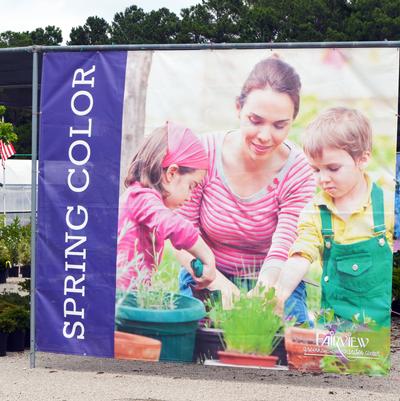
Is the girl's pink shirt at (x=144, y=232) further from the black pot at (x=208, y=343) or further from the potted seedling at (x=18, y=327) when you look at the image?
the potted seedling at (x=18, y=327)

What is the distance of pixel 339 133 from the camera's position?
6.78 meters

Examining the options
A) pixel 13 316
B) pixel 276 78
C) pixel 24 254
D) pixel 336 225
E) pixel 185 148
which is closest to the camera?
pixel 336 225

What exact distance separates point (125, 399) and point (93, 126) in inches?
97.8

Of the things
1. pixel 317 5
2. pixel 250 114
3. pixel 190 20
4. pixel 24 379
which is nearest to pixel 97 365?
pixel 24 379

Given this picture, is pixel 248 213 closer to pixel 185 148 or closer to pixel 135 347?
pixel 185 148

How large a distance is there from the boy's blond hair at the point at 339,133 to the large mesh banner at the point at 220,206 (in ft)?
0.04

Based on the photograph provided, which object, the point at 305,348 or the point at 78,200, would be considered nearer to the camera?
the point at 305,348

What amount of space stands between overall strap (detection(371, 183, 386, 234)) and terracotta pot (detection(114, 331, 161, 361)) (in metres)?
2.21

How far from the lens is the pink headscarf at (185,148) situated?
7.12 metres

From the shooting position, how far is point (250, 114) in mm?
6984

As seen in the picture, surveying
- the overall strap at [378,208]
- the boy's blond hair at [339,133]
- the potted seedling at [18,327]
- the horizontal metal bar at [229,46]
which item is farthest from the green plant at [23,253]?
the overall strap at [378,208]

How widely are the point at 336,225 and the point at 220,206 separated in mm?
1032

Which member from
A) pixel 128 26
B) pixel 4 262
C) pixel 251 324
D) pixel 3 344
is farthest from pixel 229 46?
pixel 128 26

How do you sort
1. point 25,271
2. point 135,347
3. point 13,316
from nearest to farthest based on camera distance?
point 135,347 < point 13,316 < point 25,271
